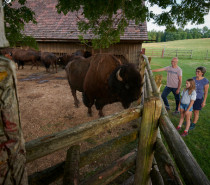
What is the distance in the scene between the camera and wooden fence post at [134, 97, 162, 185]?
5.07 feet

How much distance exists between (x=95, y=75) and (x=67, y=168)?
3.20 m

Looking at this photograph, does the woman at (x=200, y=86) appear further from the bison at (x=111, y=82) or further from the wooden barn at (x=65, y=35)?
the wooden barn at (x=65, y=35)

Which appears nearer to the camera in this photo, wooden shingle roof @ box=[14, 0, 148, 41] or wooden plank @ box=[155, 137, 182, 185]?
wooden plank @ box=[155, 137, 182, 185]

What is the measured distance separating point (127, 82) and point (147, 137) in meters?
1.62

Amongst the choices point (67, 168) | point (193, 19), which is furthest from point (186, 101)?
point (67, 168)

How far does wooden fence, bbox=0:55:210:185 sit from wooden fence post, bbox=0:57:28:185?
1.67 ft

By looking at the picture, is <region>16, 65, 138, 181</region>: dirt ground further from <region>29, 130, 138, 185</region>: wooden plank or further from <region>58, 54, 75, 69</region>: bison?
<region>58, 54, 75, 69</region>: bison

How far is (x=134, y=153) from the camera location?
2.11 m

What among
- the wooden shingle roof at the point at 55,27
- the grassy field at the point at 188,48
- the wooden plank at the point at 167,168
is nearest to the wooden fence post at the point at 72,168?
the wooden plank at the point at 167,168

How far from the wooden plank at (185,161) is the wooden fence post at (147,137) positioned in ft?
0.57

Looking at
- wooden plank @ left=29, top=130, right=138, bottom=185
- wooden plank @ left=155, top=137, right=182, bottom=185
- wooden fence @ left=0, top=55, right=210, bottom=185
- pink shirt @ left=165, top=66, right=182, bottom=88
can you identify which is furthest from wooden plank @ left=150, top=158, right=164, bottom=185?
pink shirt @ left=165, top=66, right=182, bottom=88

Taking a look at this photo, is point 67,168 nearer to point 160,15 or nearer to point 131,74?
point 131,74

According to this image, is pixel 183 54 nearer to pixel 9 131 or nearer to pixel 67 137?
pixel 67 137

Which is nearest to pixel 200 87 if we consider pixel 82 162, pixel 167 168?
pixel 167 168
